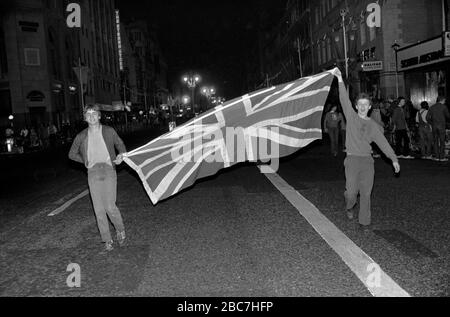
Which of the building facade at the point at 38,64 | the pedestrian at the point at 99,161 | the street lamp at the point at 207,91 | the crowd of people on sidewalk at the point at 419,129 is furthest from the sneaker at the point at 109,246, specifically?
the street lamp at the point at 207,91

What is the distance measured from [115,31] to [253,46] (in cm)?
3903

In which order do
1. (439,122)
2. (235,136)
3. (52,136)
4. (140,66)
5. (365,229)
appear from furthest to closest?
(140,66)
(52,136)
(439,122)
(235,136)
(365,229)

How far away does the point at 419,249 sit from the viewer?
5.79m

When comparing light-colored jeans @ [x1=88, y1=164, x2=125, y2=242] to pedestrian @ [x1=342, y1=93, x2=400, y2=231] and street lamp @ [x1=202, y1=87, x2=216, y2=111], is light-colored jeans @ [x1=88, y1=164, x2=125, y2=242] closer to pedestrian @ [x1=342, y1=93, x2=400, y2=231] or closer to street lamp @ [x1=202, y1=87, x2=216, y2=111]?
pedestrian @ [x1=342, y1=93, x2=400, y2=231]

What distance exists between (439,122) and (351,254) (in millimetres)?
9912

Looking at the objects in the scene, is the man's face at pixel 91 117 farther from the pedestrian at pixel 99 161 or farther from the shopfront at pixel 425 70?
Result: the shopfront at pixel 425 70

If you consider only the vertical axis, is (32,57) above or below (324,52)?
above

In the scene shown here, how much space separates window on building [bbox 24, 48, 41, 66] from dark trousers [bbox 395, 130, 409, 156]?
121ft

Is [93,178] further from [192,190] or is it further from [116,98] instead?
[116,98]

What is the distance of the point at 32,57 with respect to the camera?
44.4 meters

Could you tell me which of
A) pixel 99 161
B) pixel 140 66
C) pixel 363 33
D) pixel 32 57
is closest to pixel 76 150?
pixel 99 161

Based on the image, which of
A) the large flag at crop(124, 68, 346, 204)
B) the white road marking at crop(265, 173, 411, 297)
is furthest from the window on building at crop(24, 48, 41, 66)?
the large flag at crop(124, 68, 346, 204)

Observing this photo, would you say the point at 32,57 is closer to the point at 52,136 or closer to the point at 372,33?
the point at 52,136
